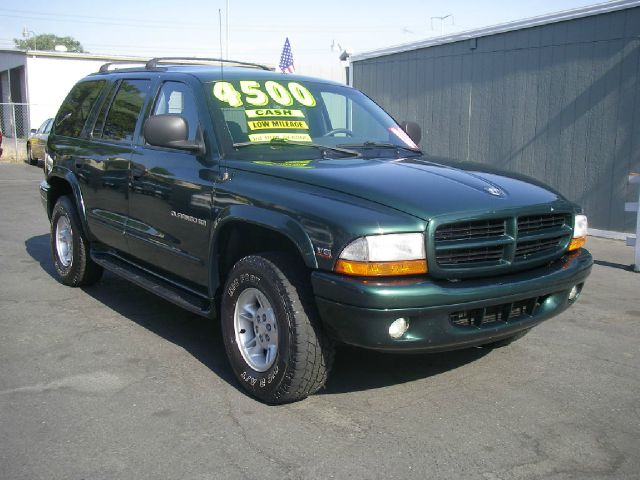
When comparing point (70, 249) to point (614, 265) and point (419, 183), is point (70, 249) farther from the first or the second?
point (614, 265)

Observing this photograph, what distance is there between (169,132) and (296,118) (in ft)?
2.99

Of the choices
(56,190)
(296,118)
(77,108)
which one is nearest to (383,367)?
(296,118)

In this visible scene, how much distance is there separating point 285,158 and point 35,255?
4.84 meters

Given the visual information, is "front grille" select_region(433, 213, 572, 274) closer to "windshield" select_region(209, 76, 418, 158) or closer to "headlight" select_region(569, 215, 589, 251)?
"headlight" select_region(569, 215, 589, 251)

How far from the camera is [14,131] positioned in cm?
2378

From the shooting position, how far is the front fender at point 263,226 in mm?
3514

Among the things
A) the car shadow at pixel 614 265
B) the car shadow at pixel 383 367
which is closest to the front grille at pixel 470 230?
the car shadow at pixel 383 367

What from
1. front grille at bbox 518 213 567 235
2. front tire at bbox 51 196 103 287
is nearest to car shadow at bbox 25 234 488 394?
front tire at bbox 51 196 103 287

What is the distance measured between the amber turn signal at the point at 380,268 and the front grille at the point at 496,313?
0.31 meters

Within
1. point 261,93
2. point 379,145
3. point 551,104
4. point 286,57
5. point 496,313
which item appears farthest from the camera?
point 286,57

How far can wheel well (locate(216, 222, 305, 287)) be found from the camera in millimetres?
4043

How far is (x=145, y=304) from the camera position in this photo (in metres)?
5.95

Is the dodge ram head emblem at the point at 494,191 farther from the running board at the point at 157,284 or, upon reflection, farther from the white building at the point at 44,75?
the white building at the point at 44,75

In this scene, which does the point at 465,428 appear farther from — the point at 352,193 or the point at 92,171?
the point at 92,171
